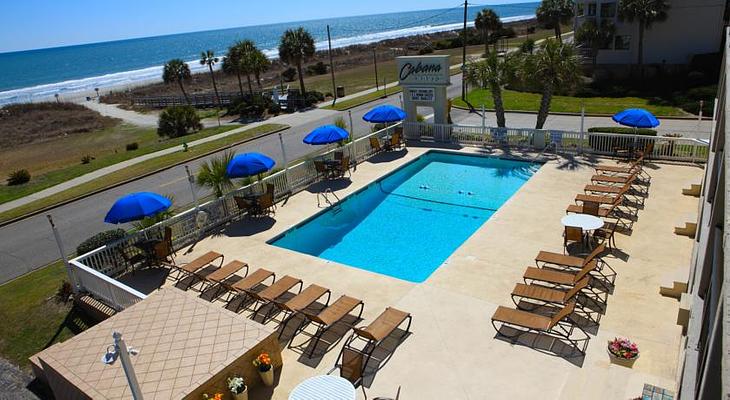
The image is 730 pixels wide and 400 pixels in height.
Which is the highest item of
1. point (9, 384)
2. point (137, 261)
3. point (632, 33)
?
point (632, 33)

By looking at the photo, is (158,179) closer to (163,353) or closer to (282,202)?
(282,202)

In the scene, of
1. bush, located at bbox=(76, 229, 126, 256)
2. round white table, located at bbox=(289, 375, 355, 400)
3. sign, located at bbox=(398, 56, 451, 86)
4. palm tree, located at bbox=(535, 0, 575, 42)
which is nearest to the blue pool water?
sign, located at bbox=(398, 56, 451, 86)

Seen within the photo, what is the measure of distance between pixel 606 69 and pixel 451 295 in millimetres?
38892

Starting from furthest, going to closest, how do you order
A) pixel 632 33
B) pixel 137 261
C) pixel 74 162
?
pixel 632 33 < pixel 74 162 < pixel 137 261

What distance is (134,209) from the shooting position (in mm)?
14078

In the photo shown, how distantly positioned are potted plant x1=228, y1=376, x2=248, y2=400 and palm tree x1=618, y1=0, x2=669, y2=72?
43.1 meters

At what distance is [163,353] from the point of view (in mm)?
9547

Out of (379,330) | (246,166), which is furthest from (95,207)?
(379,330)

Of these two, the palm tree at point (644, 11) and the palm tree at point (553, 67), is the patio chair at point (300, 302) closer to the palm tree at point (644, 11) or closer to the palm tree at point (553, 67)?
the palm tree at point (553, 67)

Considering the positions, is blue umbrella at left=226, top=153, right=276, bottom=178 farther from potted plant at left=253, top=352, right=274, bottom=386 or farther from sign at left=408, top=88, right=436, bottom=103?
sign at left=408, top=88, right=436, bottom=103

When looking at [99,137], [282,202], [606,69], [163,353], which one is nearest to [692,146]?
[282,202]

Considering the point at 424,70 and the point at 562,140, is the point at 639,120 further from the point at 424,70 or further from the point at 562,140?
the point at 424,70

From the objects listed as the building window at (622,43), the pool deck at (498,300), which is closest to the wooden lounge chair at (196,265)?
the pool deck at (498,300)

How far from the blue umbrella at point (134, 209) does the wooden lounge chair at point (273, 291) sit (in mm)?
4354
